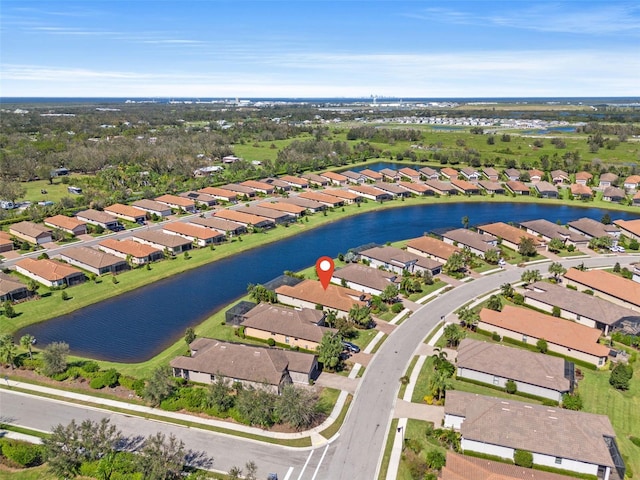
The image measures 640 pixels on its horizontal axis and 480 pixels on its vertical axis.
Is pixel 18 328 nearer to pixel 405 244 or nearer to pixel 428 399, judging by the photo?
pixel 428 399

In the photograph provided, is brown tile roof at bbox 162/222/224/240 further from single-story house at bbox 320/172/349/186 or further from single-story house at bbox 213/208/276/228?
single-story house at bbox 320/172/349/186

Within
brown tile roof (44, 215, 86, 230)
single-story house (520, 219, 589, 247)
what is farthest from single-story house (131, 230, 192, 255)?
single-story house (520, 219, 589, 247)

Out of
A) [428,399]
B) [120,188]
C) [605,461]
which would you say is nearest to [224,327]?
[428,399]

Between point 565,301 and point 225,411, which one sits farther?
point 565,301

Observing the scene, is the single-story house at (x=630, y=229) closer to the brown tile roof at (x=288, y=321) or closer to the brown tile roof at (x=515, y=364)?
the brown tile roof at (x=515, y=364)

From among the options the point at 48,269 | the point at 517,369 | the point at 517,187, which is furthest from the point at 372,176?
the point at 517,369

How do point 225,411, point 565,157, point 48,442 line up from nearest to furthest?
point 48,442 < point 225,411 < point 565,157
